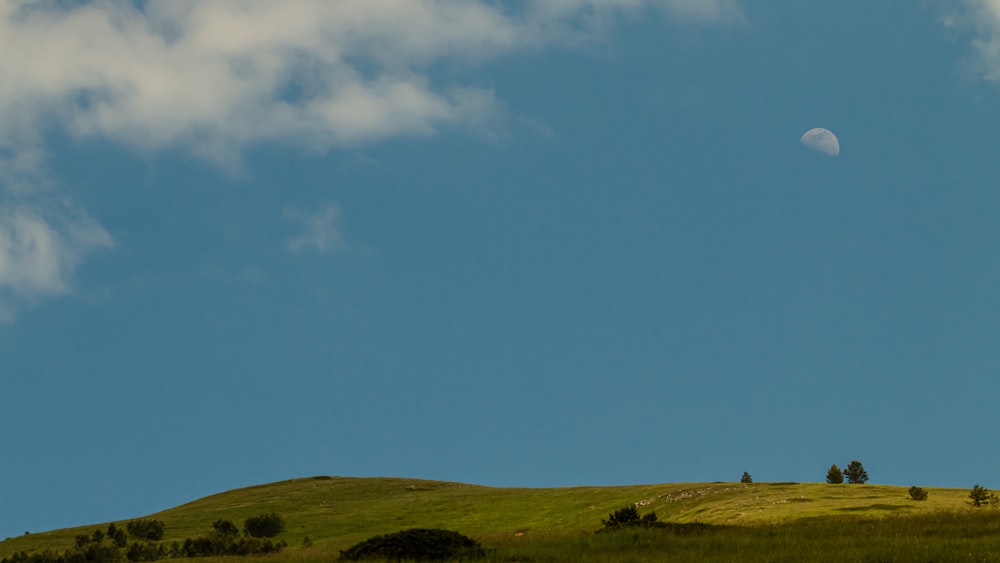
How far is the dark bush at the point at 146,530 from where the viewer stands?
205 ft

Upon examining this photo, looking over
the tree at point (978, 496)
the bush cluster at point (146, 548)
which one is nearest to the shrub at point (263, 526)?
the bush cluster at point (146, 548)

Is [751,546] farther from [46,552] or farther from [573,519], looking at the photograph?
[46,552]

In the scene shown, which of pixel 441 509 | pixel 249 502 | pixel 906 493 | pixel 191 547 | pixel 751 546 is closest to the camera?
pixel 751 546

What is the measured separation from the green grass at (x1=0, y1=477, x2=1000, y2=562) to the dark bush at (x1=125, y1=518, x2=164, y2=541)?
39.4 inches

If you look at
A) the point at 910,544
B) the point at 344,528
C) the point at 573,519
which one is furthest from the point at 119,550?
the point at 910,544

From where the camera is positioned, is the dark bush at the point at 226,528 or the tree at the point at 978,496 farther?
the dark bush at the point at 226,528

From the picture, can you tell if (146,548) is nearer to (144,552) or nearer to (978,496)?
(144,552)

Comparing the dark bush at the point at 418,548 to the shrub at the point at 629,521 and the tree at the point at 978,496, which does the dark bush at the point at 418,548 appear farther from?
the tree at the point at 978,496

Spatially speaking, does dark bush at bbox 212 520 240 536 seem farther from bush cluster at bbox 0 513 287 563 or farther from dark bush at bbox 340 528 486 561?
dark bush at bbox 340 528 486 561

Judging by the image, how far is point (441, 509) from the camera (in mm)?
69250

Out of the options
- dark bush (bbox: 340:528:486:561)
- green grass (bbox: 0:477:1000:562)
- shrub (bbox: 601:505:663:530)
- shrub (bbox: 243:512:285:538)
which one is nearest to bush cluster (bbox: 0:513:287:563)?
shrub (bbox: 243:512:285:538)

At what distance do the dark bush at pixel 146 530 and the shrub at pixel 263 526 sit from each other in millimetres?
6326

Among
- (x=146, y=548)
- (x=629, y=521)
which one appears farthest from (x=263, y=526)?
(x=629, y=521)

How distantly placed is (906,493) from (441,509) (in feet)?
118
